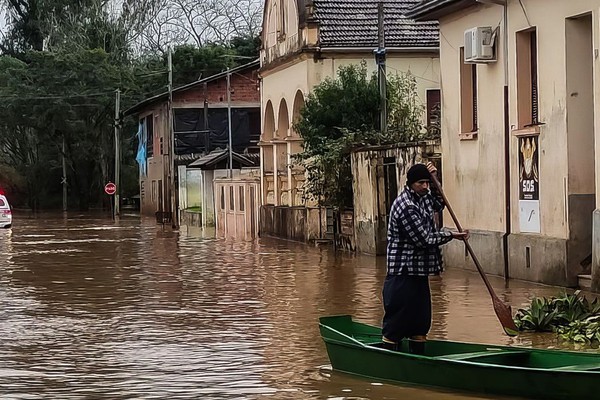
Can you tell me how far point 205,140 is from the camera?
5950 centimetres

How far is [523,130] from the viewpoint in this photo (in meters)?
20.1

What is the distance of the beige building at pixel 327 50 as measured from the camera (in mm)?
35531

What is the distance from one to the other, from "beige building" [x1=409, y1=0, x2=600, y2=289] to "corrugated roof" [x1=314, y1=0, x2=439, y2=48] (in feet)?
36.8

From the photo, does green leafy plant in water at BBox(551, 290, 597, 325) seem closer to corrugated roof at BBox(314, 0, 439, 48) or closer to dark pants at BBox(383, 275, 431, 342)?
dark pants at BBox(383, 275, 431, 342)

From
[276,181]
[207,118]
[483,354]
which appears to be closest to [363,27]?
[276,181]

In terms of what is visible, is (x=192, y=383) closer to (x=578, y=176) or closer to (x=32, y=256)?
(x=578, y=176)

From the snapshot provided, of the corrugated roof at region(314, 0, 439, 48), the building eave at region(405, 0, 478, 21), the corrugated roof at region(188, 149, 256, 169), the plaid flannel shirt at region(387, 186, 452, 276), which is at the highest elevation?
the corrugated roof at region(314, 0, 439, 48)

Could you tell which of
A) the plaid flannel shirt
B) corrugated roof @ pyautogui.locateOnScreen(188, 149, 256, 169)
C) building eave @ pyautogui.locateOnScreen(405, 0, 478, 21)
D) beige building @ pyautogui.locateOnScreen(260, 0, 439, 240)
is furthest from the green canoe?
corrugated roof @ pyautogui.locateOnScreen(188, 149, 256, 169)

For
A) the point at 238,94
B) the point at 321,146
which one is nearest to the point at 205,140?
the point at 238,94

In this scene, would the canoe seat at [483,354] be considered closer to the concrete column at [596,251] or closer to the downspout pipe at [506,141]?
the concrete column at [596,251]

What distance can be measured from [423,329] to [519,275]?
32.9 feet

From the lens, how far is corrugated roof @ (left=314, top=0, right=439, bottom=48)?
35656 mm

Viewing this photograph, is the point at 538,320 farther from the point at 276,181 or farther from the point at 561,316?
the point at 276,181

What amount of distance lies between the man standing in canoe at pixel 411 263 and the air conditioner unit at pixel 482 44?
11.3m
